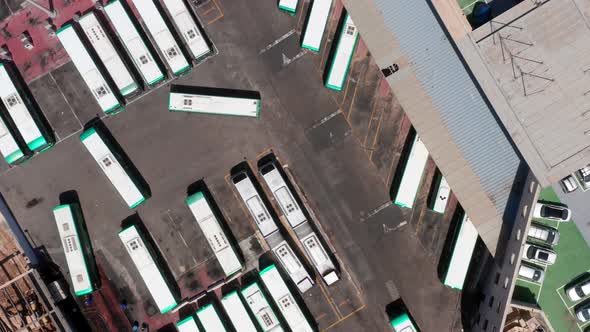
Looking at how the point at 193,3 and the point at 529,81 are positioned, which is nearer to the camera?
→ the point at 529,81

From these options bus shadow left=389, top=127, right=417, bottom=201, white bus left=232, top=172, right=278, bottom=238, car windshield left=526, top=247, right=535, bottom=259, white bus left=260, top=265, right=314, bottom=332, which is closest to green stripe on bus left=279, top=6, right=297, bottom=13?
bus shadow left=389, top=127, right=417, bottom=201

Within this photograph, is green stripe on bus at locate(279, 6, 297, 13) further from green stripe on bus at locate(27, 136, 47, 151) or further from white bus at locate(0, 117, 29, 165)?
white bus at locate(0, 117, 29, 165)

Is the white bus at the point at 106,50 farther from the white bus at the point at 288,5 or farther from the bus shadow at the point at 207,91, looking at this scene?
the white bus at the point at 288,5

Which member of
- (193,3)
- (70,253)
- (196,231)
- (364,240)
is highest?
(193,3)

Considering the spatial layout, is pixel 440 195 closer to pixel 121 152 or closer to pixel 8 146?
pixel 121 152

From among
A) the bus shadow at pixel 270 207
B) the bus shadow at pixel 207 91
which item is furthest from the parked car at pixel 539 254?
the bus shadow at pixel 207 91

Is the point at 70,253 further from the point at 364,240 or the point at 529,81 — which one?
the point at 529,81

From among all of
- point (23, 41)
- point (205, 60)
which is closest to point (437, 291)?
point (205, 60)
